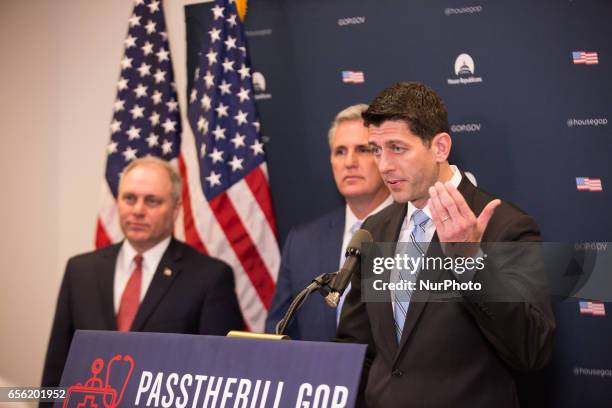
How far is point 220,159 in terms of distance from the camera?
4.46 m

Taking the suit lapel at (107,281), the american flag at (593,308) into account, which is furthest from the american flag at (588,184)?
the suit lapel at (107,281)

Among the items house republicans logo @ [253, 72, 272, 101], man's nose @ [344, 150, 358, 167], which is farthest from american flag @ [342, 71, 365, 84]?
man's nose @ [344, 150, 358, 167]

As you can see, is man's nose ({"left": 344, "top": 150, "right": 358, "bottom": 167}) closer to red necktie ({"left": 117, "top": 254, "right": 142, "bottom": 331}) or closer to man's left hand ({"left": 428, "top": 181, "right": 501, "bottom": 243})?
red necktie ({"left": 117, "top": 254, "right": 142, "bottom": 331})

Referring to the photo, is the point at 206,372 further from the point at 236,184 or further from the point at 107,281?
the point at 236,184

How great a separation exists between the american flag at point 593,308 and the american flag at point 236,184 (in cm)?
175

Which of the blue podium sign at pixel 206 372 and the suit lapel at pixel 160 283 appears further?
the suit lapel at pixel 160 283

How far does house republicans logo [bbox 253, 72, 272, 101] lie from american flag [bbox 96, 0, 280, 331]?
196 mm

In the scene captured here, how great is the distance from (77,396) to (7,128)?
3890 millimetres

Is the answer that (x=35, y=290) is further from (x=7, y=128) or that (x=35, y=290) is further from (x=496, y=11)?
(x=496, y=11)

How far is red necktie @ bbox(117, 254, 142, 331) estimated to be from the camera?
3.92 meters

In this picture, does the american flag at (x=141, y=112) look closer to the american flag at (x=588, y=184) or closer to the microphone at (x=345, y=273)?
the american flag at (x=588, y=184)

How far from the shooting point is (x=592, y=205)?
3.70 meters

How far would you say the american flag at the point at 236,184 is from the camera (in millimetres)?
4465


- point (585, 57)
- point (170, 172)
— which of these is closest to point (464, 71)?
point (585, 57)
